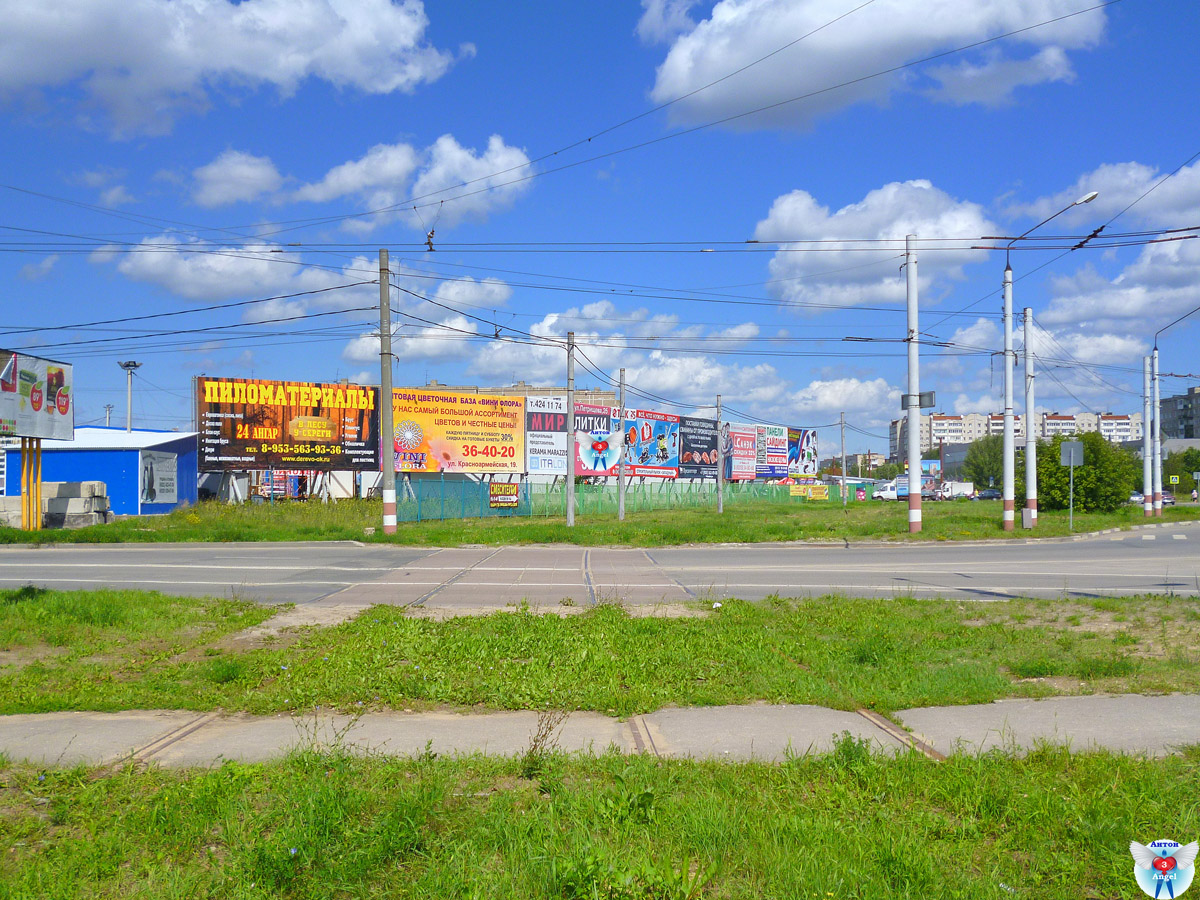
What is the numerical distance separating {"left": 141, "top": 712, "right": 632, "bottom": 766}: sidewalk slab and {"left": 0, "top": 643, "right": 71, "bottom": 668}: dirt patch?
133 inches

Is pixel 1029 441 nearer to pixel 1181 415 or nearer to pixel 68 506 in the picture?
pixel 68 506

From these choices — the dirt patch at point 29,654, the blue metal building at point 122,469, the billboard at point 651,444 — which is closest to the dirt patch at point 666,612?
the dirt patch at point 29,654

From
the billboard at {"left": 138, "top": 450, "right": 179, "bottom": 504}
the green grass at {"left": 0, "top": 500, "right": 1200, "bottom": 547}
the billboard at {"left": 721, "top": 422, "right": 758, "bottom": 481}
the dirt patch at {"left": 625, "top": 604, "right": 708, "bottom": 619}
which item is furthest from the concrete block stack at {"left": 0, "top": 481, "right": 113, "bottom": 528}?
the billboard at {"left": 721, "top": 422, "right": 758, "bottom": 481}

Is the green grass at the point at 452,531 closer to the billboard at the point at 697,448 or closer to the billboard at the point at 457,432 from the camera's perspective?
the billboard at the point at 457,432

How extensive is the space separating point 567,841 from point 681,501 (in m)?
57.2

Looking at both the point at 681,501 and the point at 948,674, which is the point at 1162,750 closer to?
the point at 948,674

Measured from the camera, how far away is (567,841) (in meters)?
4.12

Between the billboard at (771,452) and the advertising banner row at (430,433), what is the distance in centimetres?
1387

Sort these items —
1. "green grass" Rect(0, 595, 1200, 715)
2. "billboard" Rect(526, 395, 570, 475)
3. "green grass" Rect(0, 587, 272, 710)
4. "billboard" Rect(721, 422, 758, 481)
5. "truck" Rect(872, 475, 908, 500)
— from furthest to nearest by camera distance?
"truck" Rect(872, 475, 908, 500) < "billboard" Rect(721, 422, 758, 481) < "billboard" Rect(526, 395, 570, 475) < "green grass" Rect(0, 587, 272, 710) < "green grass" Rect(0, 595, 1200, 715)

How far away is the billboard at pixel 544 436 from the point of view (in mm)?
50719

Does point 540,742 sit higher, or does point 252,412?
point 252,412

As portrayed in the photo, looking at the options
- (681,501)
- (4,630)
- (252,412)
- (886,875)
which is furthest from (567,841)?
(681,501)

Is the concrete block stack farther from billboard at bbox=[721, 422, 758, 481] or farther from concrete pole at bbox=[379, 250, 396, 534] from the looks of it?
billboard at bbox=[721, 422, 758, 481]

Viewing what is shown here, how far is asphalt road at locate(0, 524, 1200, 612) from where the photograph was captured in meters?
14.5
